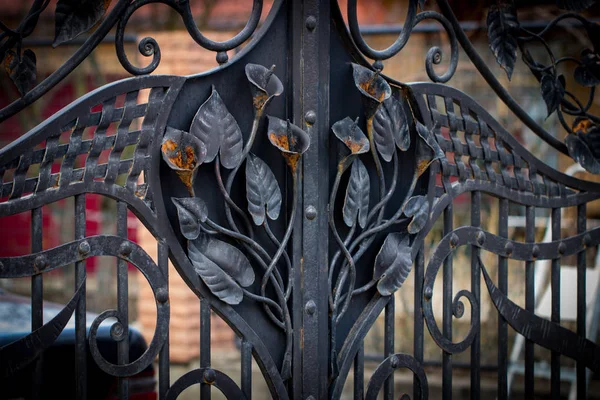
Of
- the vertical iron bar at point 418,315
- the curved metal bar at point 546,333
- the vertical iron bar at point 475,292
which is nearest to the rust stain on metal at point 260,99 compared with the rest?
the vertical iron bar at point 418,315

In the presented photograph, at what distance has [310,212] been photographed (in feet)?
5.27

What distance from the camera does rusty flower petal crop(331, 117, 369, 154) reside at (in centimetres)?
160

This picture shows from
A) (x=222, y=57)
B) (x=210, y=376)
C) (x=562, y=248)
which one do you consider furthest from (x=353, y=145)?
(x=562, y=248)

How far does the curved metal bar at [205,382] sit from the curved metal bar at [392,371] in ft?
1.03

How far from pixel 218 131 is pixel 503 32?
2.74 feet

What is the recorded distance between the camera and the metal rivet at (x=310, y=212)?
1605 millimetres

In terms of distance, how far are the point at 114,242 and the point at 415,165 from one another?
2.38 ft

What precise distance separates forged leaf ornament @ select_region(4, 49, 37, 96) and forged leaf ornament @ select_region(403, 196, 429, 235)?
860 mm

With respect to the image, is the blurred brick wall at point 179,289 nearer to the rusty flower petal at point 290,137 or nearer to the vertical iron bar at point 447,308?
the vertical iron bar at point 447,308

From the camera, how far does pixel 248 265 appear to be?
1.54 m

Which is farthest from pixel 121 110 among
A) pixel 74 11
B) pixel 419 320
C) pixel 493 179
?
pixel 493 179

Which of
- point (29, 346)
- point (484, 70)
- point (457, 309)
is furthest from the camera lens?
point (484, 70)

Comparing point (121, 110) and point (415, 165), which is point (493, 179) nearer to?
point (415, 165)

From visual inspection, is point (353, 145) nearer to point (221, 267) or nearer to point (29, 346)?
point (221, 267)
